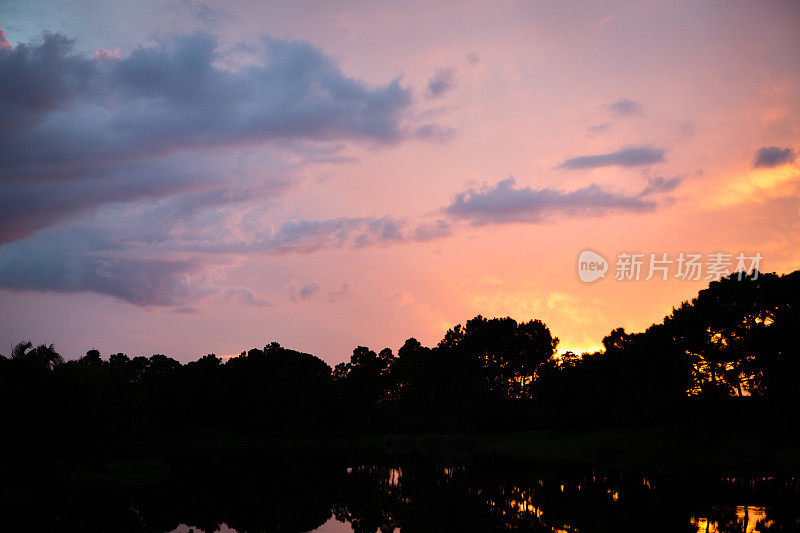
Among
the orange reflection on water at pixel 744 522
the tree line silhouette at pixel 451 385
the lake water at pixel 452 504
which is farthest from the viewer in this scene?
the tree line silhouette at pixel 451 385

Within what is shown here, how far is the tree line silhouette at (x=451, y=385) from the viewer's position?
39594mm

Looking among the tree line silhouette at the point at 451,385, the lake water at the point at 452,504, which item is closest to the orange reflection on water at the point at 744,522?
the lake water at the point at 452,504

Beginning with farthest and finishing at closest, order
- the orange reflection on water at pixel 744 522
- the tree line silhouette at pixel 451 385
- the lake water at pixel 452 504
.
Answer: the tree line silhouette at pixel 451 385, the lake water at pixel 452 504, the orange reflection on water at pixel 744 522

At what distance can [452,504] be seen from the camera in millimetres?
37656

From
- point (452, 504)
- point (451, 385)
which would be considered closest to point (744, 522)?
point (452, 504)

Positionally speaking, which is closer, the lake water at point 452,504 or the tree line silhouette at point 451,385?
the lake water at point 452,504

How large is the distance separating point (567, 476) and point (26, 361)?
3932 centimetres

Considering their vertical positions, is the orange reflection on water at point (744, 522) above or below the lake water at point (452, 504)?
above

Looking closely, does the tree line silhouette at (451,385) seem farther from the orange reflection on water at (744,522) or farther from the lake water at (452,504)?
the orange reflection on water at (744,522)

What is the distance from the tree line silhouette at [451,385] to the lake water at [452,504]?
612 cm

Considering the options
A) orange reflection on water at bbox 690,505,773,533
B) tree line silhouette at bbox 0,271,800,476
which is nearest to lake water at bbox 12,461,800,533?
orange reflection on water at bbox 690,505,773,533

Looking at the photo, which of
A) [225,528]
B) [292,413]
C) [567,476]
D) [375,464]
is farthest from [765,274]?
[292,413]

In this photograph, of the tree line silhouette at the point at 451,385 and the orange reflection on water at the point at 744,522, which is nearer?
the orange reflection on water at the point at 744,522

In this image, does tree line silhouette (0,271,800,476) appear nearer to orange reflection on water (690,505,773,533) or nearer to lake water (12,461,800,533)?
lake water (12,461,800,533)
